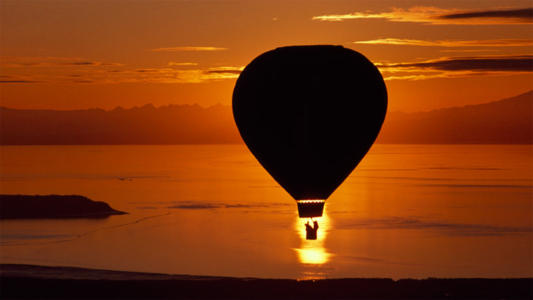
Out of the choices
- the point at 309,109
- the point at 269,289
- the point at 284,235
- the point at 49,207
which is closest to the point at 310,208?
the point at 309,109

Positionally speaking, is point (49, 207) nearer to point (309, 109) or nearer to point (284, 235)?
point (284, 235)

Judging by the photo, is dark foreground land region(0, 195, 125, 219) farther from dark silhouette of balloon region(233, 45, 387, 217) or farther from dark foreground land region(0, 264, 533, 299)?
dark silhouette of balloon region(233, 45, 387, 217)

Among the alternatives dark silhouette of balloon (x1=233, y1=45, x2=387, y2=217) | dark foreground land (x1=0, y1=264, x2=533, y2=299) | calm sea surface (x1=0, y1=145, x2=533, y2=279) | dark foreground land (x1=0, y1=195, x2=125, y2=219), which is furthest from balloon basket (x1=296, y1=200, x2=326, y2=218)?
dark foreground land (x1=0, y1=195, x2=125, y2=219)

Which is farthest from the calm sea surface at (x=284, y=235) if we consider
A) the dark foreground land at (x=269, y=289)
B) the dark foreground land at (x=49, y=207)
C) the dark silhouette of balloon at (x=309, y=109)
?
the dark silhouette of balloon at (x=309, y=109)

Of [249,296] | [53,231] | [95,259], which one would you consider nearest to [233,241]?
[95,259]

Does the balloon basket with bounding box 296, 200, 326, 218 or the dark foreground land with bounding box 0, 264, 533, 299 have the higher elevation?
the balloon basket with bounding box 296, 200, 326, 218

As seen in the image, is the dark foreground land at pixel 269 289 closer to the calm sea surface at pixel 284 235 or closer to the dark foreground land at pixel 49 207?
the calm sea surface at pixel 284 235
